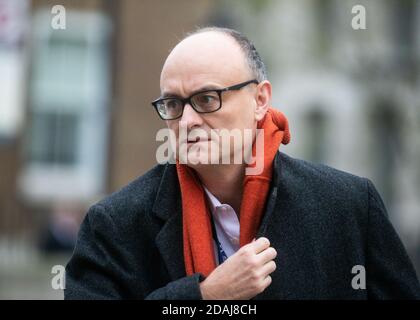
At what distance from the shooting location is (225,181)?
357cm

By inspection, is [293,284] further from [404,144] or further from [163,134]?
[404,144]

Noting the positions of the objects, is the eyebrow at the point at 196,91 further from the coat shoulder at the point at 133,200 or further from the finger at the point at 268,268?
the finger at the point at 268,268

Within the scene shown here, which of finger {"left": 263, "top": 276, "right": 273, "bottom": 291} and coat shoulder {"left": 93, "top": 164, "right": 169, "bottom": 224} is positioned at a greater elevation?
coat shoulder {"left": 93, "top": 164, "right": 169, "bottom": 224}

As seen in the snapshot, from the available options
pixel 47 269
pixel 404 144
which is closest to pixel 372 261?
pixel 47 269

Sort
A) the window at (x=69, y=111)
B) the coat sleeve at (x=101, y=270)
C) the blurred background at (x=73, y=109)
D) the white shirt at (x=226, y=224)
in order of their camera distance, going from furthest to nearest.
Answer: the window at (x=69, y=111) → the blurred background at (x=73, y=109) → the white shirt at (x=226, y=224) → the coat sleeve at (x=101, y=270)

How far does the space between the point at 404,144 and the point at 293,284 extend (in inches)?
688

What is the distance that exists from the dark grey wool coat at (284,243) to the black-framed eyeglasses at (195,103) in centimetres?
35

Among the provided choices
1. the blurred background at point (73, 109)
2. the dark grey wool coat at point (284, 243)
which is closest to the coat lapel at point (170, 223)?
the dark grey wool coat at point (284, 243)

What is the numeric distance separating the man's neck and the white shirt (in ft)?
0.10

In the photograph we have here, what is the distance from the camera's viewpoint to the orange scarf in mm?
3436

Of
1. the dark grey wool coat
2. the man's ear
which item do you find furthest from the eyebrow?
the dark grey wool coat

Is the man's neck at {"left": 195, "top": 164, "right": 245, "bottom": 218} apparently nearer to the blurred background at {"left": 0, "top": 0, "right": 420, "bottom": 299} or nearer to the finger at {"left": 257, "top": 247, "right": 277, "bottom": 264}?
the finger at {"left": 257, "top": 247, "right": 277, "bottom": 264}

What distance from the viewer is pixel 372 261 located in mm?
3590

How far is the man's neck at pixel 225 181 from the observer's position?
11.6 ft
